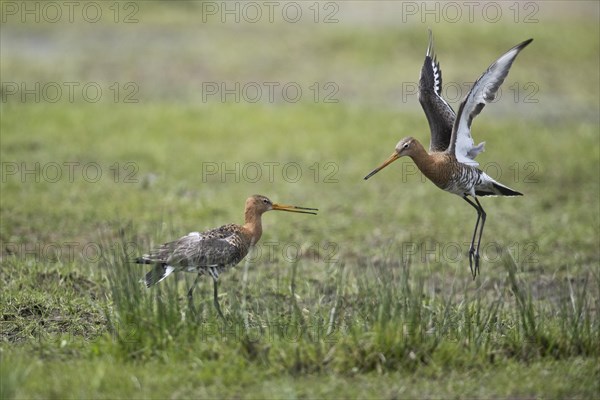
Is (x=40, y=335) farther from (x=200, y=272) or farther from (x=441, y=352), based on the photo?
(x=441, y=352)

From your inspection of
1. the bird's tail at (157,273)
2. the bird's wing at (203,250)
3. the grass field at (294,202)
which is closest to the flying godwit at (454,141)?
the grass field at (294,202)

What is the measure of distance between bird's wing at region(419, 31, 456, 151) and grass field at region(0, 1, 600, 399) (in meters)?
1.16

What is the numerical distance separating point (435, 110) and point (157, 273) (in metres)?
2.80

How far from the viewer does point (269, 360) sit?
618 cm

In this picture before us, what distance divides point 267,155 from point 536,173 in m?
3.59

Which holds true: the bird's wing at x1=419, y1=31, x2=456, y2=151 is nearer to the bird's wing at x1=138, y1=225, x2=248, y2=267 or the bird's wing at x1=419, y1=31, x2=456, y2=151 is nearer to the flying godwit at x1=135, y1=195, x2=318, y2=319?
the flying godwit at x1=135, y1=195, x2=318, y2=319

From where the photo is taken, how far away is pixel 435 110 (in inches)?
338

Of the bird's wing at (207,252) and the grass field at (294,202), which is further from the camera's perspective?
the bird's wing at (207,252)

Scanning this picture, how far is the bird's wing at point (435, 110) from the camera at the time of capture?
856cm

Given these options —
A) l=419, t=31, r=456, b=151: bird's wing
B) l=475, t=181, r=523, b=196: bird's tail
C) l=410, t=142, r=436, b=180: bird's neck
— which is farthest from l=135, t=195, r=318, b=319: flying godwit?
l=475, t=181, r=523, b=196: bird's tail

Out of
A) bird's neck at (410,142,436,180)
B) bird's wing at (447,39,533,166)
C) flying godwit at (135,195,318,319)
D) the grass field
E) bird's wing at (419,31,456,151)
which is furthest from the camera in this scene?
bird's wing at (419,31,456,151)

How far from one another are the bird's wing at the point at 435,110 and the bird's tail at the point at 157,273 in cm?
260

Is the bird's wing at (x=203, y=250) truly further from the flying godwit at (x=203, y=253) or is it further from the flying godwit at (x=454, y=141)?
the flying godwit at (x=454, y=141)

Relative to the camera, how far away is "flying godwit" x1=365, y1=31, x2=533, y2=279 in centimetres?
779
